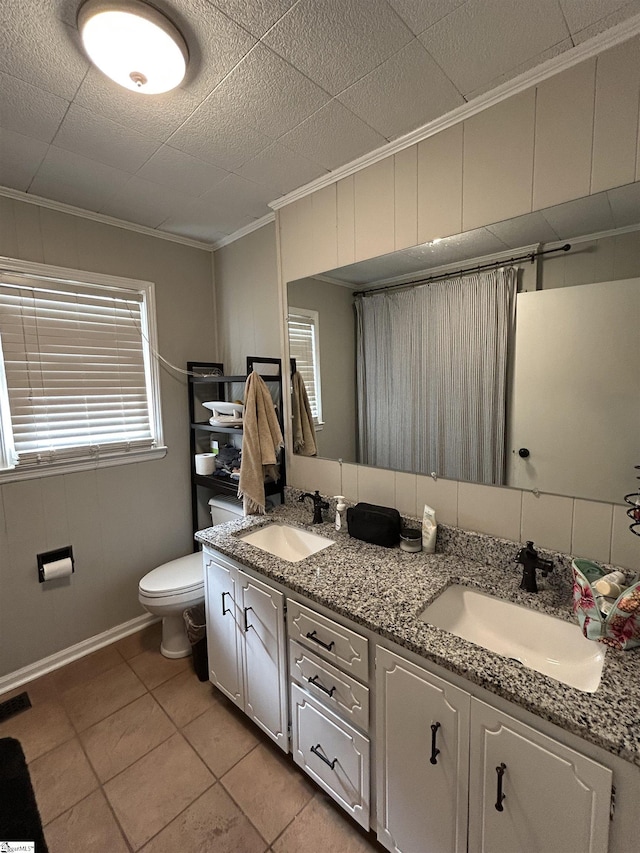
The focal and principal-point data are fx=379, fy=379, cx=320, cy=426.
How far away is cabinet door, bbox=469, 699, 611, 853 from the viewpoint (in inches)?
30.8

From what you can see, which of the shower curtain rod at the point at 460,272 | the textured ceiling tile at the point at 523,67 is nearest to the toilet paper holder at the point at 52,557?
the shower curtain rod at the point at 460,272

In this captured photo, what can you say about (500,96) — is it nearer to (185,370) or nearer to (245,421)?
(245,421)

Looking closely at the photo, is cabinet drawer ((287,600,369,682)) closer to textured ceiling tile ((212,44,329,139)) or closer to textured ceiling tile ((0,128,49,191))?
textured ceiling tile ((212,44,329,139))

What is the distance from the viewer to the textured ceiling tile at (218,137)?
1.34 metres

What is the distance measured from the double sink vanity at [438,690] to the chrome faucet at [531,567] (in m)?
0.04

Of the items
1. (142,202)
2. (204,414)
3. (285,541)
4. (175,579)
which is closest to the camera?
(285,541)

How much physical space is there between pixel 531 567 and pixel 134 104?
2.03 metres

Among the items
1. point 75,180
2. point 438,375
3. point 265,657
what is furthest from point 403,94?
point 265,657

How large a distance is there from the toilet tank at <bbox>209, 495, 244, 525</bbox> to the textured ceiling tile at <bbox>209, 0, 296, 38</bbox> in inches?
78.6

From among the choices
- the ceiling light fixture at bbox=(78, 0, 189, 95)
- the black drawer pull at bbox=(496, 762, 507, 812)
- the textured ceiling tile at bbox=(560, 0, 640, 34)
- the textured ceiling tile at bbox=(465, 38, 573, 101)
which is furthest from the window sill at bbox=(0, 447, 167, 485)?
the textured ceiling tile at bbox=(560, 0, 640, 34)

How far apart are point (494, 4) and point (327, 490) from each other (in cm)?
178

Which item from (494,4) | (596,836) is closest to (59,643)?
(596,836)

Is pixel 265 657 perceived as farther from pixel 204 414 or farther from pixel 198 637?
pixel 204 414

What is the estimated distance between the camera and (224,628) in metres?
1.69
